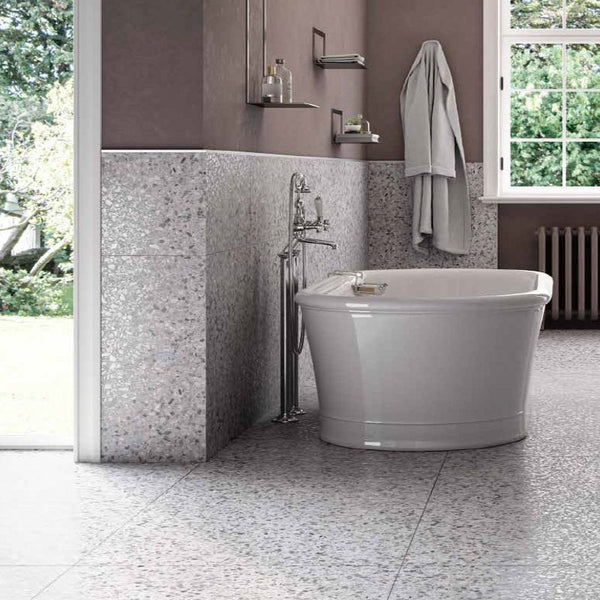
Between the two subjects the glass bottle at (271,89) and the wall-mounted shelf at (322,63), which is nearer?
the glass bottle at (271,89)

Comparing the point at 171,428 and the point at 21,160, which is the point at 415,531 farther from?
the point at 21,160

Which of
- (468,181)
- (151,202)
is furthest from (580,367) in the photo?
(151,202)

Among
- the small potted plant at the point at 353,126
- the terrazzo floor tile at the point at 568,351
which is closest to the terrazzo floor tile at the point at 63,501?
the terrazzo floor tile at the point at 568,351

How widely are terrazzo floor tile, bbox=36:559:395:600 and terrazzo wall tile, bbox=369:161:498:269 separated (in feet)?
15.9

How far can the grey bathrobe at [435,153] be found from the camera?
7258 millimetres

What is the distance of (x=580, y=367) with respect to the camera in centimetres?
598

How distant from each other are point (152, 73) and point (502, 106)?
4185mm

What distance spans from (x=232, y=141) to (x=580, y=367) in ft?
8.61

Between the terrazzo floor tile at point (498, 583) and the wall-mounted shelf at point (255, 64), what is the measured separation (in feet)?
7.34

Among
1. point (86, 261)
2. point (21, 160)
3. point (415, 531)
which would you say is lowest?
point (415, 531)

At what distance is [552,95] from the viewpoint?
7.54 meters

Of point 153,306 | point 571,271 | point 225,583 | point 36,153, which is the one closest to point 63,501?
point 153,306

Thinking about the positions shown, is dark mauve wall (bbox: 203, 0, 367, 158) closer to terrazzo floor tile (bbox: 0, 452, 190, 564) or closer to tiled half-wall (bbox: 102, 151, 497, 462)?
tiled half-wall (bbox: 102, 151, 497, 462)

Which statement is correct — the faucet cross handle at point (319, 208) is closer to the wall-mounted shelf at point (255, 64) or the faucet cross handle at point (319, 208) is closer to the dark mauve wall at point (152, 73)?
the wall-mounted shelf at point (255, 64)
